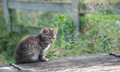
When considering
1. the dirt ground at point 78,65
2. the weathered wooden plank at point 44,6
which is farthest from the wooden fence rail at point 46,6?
the dirt ground at point 78,65

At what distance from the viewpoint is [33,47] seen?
11.5ft

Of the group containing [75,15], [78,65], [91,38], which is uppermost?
[75,15]

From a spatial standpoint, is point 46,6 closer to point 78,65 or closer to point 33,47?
point 33,47

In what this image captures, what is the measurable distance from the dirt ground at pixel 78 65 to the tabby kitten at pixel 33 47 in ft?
0.60

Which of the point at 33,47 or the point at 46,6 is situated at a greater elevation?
the point at 46,6

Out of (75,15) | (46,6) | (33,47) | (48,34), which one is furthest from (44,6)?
(33,47)

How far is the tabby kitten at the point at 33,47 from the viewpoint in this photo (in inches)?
135

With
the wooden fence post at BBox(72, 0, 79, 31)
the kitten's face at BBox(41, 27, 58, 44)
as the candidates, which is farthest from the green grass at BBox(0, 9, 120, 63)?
the kitten's face at BBox(41, 27, 58, 44)

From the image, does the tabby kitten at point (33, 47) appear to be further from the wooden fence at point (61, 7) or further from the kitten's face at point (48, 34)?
the wooden fence at point (61, 7)

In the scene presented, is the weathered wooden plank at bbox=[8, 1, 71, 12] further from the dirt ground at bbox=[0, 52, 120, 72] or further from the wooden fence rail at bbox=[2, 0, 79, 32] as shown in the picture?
the dirt ground at bbox=[0, 52, 120, 72]

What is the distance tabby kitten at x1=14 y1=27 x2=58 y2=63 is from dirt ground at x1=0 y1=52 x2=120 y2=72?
0.60 feet

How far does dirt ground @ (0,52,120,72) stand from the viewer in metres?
2.82

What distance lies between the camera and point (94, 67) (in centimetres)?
288

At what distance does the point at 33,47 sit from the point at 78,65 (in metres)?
0.91
